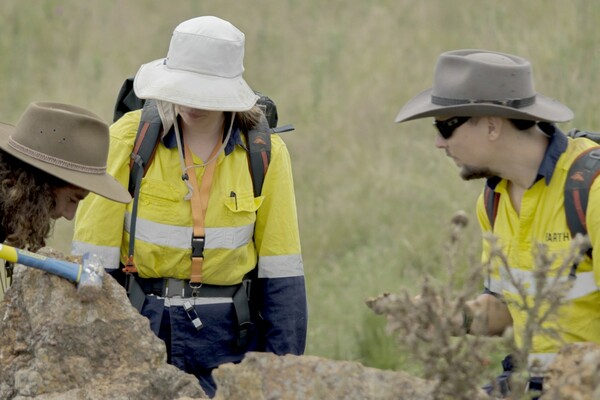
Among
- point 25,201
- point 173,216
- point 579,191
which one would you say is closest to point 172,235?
point 173,216

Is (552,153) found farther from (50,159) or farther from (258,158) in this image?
(50,159)

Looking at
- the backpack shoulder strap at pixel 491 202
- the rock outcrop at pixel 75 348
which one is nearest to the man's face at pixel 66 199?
the rock outcrop at pixel 75 348

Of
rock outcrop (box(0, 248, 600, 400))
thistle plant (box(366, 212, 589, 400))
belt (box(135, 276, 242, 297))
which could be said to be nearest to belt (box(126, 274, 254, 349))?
belt (box(135, 276, 242, 297))

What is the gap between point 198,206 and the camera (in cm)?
465

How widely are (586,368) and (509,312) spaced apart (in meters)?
1.52

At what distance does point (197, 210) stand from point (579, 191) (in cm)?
156

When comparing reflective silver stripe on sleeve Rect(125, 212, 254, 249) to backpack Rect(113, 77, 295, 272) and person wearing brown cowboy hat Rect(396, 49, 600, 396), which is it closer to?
backpack Rect(113, 77, 295, 272)

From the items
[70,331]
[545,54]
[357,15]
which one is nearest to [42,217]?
[70,331]

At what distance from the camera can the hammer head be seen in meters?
3.69

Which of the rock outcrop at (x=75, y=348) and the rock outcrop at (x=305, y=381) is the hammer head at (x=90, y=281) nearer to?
the rock outcrop at (x=75, y=348)

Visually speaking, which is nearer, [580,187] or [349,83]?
[580,187]

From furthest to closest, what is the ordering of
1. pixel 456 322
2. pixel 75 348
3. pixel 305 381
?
pixel 75 348 → pixel 305 381 → pixel 456 322

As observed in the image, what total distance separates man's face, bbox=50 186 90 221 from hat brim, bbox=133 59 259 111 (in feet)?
1.67

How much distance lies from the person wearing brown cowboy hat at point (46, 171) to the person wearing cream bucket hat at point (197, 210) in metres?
0.31
